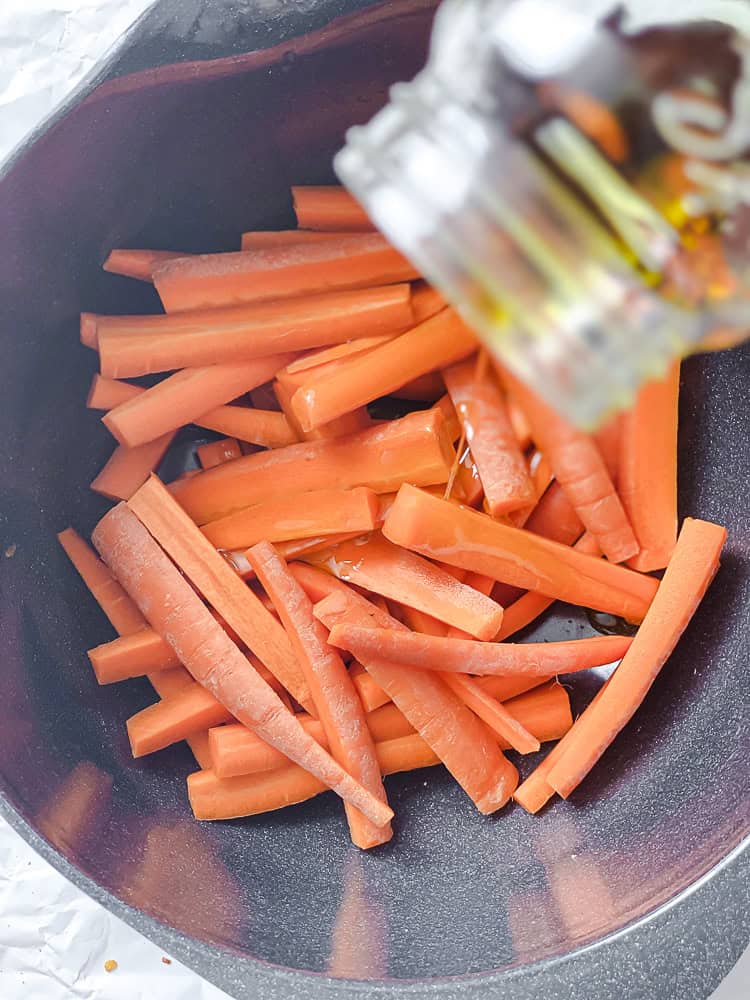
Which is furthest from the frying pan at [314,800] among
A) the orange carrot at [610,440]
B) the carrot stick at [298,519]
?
the carrot stick at [298,519]

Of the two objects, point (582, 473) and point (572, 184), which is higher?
point (572, 184)

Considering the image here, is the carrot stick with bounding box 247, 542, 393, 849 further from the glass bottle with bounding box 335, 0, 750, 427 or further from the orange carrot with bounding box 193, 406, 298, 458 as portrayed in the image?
the glass bottle with bounding box 335, 0, 750, 427

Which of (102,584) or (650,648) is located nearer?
(650,648)

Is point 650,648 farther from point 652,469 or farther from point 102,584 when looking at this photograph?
point 102,584

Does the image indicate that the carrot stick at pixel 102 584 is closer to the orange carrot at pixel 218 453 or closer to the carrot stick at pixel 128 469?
the carrot stick at pixel 128 469

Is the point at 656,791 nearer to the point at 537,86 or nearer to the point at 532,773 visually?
the point at 532,773

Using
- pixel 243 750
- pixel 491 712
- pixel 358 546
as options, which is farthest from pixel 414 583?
pixel 243 750

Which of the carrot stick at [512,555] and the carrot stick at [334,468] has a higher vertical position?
the carrot stick at [334,468]
